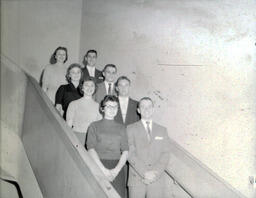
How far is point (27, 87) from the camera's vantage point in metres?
2.83

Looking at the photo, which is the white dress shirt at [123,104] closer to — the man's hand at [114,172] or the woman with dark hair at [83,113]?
the woman with dark hair at [83,113]

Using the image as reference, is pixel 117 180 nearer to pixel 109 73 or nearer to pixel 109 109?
pixel 109 109

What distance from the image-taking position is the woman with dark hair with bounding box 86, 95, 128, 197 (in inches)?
86.7

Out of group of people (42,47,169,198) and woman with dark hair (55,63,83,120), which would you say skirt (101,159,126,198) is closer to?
group of people (42,47,169,198)

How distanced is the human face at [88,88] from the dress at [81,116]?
0.09m

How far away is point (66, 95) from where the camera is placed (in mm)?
2717

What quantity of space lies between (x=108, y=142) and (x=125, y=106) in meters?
0.48

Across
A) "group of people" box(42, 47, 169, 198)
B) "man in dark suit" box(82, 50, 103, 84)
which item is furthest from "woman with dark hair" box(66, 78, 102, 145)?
"man in dark suit" box(82, 50, 103, 84)

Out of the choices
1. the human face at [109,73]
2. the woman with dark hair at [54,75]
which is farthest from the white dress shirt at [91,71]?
the human face at [109,73]

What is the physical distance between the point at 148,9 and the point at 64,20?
1.79 m

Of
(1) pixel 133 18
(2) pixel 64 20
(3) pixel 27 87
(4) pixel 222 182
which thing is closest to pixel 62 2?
(2) pixel 64 20

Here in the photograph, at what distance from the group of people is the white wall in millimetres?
595

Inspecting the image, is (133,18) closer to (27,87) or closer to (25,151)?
(27,87)

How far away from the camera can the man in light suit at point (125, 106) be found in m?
2.56
